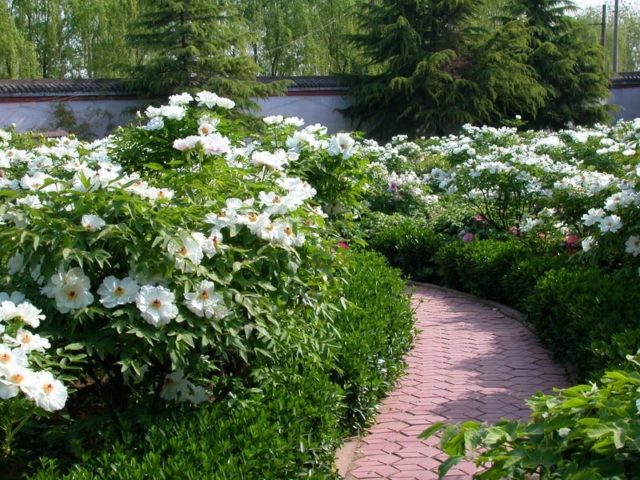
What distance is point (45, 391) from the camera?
7.62 feet

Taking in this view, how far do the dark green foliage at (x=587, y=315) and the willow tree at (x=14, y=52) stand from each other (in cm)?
1751

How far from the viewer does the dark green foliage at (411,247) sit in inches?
307

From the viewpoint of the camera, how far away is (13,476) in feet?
9.05

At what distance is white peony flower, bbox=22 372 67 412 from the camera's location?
2.28 m

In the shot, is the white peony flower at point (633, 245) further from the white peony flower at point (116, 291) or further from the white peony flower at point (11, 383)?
the white peony flower at point (11, 383)

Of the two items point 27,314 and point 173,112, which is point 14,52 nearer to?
point 173,112

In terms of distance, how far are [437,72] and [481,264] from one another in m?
14.7

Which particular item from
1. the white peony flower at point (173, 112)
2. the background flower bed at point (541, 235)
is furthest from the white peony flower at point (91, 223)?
the background flower bed at point (541, 235)

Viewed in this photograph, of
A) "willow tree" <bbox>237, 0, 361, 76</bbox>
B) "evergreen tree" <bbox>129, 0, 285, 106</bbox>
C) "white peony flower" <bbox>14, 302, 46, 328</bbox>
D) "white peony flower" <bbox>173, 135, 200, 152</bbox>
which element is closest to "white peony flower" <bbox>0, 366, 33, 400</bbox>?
"white peony flower" <bbox>14, 302, 46, 328</bbox>

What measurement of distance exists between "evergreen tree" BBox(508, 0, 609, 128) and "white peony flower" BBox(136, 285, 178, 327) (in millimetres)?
21389

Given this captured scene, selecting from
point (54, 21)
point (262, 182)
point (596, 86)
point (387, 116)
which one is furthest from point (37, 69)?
point (262, 182)

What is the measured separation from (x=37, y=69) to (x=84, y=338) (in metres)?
20.4

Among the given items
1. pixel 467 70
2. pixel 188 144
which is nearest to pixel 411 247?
pixel 188 144

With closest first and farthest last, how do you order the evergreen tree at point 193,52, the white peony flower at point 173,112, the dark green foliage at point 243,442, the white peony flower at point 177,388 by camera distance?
the dark green foliage at point 243,442
the white peony flower at point 177,388
the white peony flower at point 173,112
the evergreen tree at point 193,52
